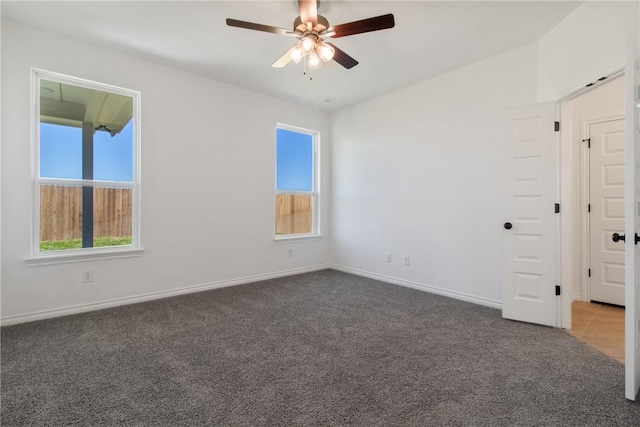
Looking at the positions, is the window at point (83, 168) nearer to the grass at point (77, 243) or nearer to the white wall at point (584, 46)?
the grass at point (77, 243)

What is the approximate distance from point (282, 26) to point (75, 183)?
2.68m

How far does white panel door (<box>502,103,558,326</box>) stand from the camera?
2.80 m

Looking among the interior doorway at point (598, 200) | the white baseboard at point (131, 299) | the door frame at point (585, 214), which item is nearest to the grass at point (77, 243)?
the white baseboard at point (131, 299)

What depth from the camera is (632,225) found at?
67.7 inches

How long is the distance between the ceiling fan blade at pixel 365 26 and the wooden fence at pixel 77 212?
288 centimetres

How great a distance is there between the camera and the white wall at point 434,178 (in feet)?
10.9

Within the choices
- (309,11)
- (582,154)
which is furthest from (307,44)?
(582,154)

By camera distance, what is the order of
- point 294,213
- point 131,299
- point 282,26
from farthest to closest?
point 294,213 < point 131,299 < point 282,26

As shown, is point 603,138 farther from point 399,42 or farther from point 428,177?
point 399,42

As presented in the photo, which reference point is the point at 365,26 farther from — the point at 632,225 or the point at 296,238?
the point at 296,238

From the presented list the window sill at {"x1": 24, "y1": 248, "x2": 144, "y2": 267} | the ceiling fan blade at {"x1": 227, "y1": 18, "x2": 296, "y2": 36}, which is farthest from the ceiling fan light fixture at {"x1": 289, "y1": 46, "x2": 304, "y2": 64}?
the window sill at {"x1": 24, "y1": 248, "x2": 144, "y2": 267}

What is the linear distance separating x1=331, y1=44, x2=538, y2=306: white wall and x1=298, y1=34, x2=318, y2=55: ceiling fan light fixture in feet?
6.95

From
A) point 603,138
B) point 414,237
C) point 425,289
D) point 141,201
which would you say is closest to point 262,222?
point 141,201

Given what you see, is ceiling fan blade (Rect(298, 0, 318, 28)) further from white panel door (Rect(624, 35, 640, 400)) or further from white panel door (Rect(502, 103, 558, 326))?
white panel door (Rect(502, 103, 558, 326))
